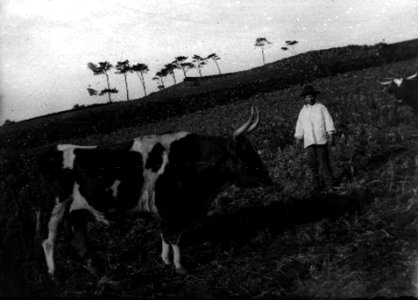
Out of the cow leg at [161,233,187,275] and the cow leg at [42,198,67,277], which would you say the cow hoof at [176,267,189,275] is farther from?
the cow leg at [42,198,67,277]

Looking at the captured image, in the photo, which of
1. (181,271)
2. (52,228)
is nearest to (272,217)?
(181,271)

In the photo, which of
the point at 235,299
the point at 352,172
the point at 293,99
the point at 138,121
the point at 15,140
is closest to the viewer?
the point at 235,299

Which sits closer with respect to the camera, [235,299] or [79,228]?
[235,299]

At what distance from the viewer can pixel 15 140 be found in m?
27.4

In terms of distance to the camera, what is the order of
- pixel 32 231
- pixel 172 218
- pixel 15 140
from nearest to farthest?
1. pixel 172 218
2. pixel 32 231
3. pixel 15 140

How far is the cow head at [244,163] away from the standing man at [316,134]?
1916 mm

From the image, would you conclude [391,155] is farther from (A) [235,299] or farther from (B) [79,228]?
(B) [79,228]

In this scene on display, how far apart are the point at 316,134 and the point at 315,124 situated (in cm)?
17

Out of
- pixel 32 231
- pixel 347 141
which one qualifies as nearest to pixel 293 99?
pixel 347 141

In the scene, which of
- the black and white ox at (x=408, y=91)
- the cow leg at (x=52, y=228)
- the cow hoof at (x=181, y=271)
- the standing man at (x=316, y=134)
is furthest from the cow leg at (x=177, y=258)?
the black and white ox at (x=408, y=91)

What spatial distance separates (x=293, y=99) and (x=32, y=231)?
13.0m

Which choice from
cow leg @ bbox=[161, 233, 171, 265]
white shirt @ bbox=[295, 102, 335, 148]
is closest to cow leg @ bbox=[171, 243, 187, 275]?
cow leg @ bbox=[161, 233, 171, 265]

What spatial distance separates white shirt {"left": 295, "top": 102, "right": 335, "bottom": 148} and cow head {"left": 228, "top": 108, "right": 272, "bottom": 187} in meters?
1.92

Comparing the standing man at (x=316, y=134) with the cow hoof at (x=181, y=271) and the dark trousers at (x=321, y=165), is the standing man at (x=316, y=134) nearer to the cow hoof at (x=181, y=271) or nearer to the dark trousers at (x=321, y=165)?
the dark trousers at (x=321, y=165)
